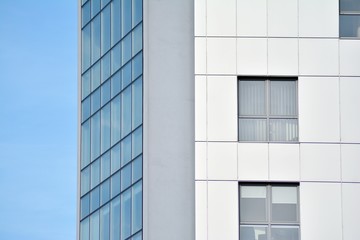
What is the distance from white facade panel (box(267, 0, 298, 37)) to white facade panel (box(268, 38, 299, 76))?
0.24m

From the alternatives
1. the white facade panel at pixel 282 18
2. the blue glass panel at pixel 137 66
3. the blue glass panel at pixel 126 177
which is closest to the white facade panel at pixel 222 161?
the white facade panel at pixel 282 18

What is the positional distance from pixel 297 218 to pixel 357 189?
187 cm

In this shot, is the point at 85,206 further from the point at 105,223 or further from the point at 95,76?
the point at 95,76

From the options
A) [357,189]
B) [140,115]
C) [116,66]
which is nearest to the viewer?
[357,189]

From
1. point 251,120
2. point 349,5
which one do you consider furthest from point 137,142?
point 349,5

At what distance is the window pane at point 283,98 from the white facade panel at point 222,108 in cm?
128

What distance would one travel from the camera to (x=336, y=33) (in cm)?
3425

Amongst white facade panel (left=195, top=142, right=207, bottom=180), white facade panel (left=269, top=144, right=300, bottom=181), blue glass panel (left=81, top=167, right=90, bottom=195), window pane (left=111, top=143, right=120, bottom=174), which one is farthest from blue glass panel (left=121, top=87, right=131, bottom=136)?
white facade panel (left=269, top=144, right=300, bottom=181)

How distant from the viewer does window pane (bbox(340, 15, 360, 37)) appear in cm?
3459

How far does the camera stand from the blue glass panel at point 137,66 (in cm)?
3931

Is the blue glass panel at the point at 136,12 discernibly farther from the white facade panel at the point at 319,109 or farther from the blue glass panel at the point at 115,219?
the white facade panel at the point at 319,109

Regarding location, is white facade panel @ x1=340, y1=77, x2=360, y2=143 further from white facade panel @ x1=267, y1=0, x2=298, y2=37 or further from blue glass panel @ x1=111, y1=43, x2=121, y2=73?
blue glass panel @ x1=111, y1=43, x2=121, y2=73

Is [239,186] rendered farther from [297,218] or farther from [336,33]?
[336,33]

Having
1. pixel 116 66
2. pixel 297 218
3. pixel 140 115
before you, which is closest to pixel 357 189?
pixel 297 218
